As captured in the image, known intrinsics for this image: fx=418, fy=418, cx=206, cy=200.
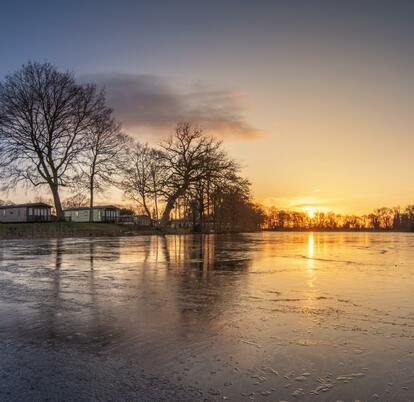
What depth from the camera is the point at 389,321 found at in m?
5.64

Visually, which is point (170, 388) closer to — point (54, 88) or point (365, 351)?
point (365, 351)

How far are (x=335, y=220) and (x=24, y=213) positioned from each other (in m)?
138

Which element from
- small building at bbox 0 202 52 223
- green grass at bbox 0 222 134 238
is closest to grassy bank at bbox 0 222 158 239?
green grass at bbox 0 222 134 238

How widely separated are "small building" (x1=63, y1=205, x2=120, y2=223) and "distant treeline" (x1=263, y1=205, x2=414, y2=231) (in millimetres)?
77573

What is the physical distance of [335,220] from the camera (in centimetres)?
17412

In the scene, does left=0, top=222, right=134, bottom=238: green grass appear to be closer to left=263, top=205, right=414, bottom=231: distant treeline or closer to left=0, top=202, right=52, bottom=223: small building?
left=0, top=202, right=52, bottom=223: small building

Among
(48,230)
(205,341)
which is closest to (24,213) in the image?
(48,230)

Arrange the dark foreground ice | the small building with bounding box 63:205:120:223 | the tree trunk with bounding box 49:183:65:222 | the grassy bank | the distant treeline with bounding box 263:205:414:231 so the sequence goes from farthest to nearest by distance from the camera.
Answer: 1. the distant treeline with bounding box 263:205:414:231
2. the small building with bounding box 63:205:120:223
3. the tree trunk with bounding box 49:183:65:222
4. the grassy bank
5. the dark foreground ice

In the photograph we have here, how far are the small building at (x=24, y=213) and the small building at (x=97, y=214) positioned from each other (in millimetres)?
12574

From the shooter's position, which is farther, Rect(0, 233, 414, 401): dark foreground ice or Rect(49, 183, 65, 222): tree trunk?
Rect(49, 183, 65, 222): tree trunk

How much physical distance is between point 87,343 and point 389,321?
392 centimetres

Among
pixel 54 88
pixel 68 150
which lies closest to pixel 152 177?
pixel 68 150

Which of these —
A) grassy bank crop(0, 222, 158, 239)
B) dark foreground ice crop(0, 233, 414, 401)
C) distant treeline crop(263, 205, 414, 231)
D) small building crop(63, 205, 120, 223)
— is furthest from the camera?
distant treeline crop(263, 205, 414, 231)

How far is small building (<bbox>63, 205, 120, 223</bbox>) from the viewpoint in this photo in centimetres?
7762
